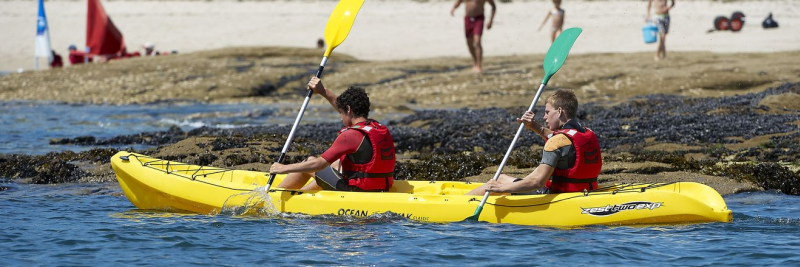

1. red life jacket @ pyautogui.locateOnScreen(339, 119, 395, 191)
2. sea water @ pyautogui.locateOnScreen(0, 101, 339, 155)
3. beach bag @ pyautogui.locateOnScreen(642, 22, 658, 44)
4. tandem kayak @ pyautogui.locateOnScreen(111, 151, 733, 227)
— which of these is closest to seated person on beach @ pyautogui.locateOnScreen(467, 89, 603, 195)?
tandem kayak @ pyautogui.locateOnScreen(111, 151, 733, 227)

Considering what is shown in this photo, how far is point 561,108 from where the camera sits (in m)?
6.82

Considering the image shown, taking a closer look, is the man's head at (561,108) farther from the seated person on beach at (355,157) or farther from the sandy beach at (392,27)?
the sandy beach at (392,27)

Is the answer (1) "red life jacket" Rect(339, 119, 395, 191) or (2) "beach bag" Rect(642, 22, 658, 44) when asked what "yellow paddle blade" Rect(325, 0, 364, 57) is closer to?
(1) "red life jacket" Rect(339, 119, 395, 191)

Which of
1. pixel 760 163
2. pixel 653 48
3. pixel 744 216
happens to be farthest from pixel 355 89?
pixel 653 48

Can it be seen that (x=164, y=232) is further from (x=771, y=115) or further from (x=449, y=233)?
(x=771, y=115)

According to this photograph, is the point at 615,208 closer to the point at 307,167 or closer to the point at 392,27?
the point at 307,167

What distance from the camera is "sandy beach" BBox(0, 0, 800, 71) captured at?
26453 mm

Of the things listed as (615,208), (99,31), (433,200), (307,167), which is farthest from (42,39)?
(615,208)

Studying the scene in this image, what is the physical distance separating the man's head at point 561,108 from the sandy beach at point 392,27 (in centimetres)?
1736

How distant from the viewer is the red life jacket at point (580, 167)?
22.2ft

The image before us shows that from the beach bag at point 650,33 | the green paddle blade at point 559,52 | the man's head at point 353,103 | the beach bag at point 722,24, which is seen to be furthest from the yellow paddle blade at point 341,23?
the beach bag at point 722,24

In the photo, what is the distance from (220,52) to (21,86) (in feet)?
14.6

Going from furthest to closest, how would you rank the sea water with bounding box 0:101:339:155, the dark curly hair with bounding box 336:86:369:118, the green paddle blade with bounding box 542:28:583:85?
the sea water with bounding box 0:101:339:155 < the green paddle blade with bounding box 542:28:583:85 < the dark curly hair with bounding box 336:86:369:118

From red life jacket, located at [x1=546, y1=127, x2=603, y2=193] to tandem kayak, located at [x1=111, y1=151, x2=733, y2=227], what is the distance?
10cm
